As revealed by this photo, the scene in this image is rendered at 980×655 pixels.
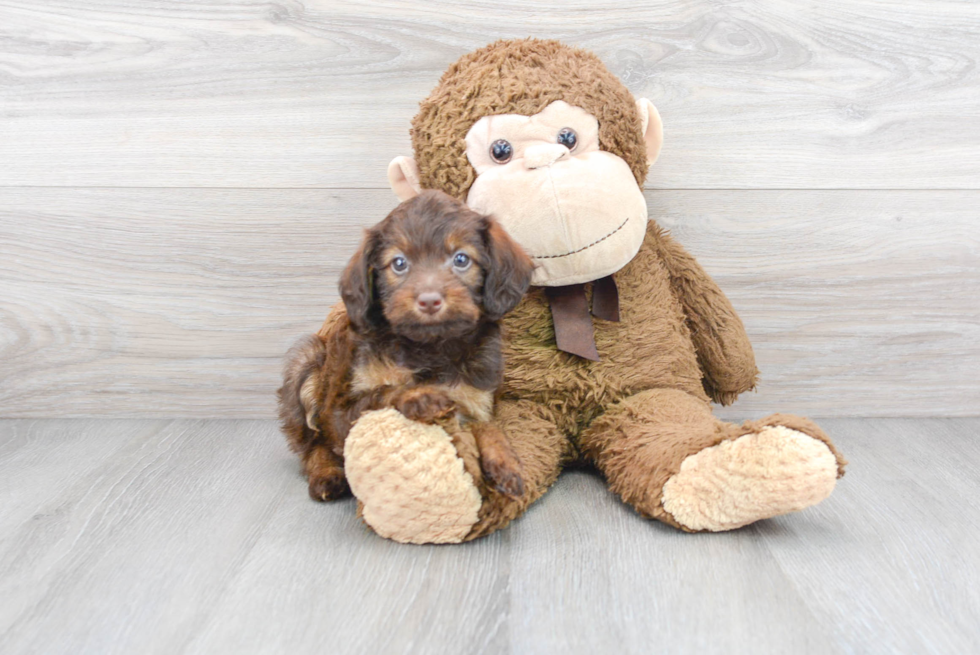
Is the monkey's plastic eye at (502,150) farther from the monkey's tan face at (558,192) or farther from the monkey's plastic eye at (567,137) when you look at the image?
the monkey's plastic eye at (567,137)

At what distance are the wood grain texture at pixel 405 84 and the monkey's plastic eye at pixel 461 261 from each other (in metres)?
0.91

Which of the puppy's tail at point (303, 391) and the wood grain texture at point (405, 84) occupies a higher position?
the wood grain texture at point (405, 84)

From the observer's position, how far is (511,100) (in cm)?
188

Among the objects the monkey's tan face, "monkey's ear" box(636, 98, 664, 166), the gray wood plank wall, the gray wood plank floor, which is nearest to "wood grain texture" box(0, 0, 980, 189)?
the gray wood plank wall

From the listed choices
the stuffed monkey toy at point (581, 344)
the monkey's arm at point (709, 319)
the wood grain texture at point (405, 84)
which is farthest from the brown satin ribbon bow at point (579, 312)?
the wood grain texture at point (405, 84)

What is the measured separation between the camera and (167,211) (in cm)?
243

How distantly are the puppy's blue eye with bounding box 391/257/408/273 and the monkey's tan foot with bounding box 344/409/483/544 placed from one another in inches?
11.8

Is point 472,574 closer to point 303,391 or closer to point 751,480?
point 751,480

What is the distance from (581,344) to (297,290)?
3.35 ft

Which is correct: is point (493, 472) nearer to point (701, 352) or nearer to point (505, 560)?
point (505, 560)

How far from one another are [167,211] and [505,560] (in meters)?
1.62

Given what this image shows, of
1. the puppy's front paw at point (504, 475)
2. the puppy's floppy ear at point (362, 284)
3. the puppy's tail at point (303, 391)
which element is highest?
the puppy's floppy ear at point (362, 284)

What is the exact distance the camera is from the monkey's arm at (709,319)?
216 centimetres

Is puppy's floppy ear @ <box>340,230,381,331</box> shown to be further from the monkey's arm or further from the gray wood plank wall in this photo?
the monkey's arm
